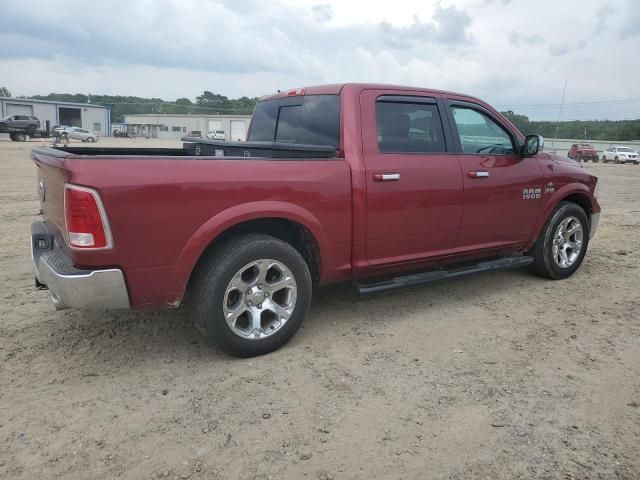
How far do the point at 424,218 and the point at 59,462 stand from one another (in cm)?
302

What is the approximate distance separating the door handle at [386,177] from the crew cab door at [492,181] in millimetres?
783

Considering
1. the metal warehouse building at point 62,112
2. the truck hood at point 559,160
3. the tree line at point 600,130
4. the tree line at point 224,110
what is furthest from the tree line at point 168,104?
the truck hood at point 559,160

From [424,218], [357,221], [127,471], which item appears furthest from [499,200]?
[127,471]

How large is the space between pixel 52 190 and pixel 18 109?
6982 cm

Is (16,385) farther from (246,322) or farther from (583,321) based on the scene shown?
(583,321)

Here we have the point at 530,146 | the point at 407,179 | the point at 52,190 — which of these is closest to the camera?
the point at 52,190

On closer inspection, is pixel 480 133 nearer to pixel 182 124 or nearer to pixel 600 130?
pixel 600 130

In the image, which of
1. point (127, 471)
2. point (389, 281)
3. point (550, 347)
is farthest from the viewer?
point (389, 281)

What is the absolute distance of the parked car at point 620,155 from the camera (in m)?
40.0

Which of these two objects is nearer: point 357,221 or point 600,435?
point 600,435

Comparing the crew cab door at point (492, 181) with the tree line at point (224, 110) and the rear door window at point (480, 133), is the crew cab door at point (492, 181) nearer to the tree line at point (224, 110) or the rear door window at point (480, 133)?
the rear door window at point (480, 133)

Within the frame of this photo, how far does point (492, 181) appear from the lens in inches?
186

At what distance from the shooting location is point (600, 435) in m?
2.80

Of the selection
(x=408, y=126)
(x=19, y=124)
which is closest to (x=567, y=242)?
(x=408, y=126)
